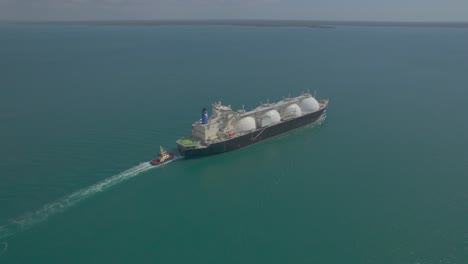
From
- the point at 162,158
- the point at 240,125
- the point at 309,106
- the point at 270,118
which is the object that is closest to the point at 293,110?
the point at 309,106

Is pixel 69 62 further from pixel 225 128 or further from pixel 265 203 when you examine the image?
pixel 265 203

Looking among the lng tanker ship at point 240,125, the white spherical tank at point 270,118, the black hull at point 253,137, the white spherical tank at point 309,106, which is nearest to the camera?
the black hull at point 253,137

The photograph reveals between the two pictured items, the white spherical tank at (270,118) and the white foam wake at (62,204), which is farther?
the white spherical tank at (270,118)

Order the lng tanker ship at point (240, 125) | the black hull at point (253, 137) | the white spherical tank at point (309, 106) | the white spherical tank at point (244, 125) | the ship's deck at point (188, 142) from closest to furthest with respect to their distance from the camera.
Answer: the ship's deck at point (188, 142) < the black hull at point (253, 137) < the lng tanker ship at point (240, 125) < the white spherical tank at point (244, 125) < the white spherical tank at point (309, 106)

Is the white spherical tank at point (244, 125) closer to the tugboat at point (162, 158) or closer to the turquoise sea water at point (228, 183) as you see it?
the turquoise sea water at point (228, 183)

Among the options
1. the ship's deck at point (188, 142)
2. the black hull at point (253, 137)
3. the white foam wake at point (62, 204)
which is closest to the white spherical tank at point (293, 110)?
the black hull at point (253, 137)

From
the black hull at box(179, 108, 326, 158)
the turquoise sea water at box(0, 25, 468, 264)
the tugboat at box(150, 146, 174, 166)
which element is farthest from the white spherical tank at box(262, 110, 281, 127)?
the tugboat at box(150, 146, 174, 166)

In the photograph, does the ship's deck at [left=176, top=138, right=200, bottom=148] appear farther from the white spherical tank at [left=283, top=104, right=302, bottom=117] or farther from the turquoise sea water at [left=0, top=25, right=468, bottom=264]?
the white spherical tank at [left=283, top=104, right=302, bottom=117]

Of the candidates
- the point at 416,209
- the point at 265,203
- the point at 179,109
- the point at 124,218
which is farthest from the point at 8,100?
the point at 416,209
